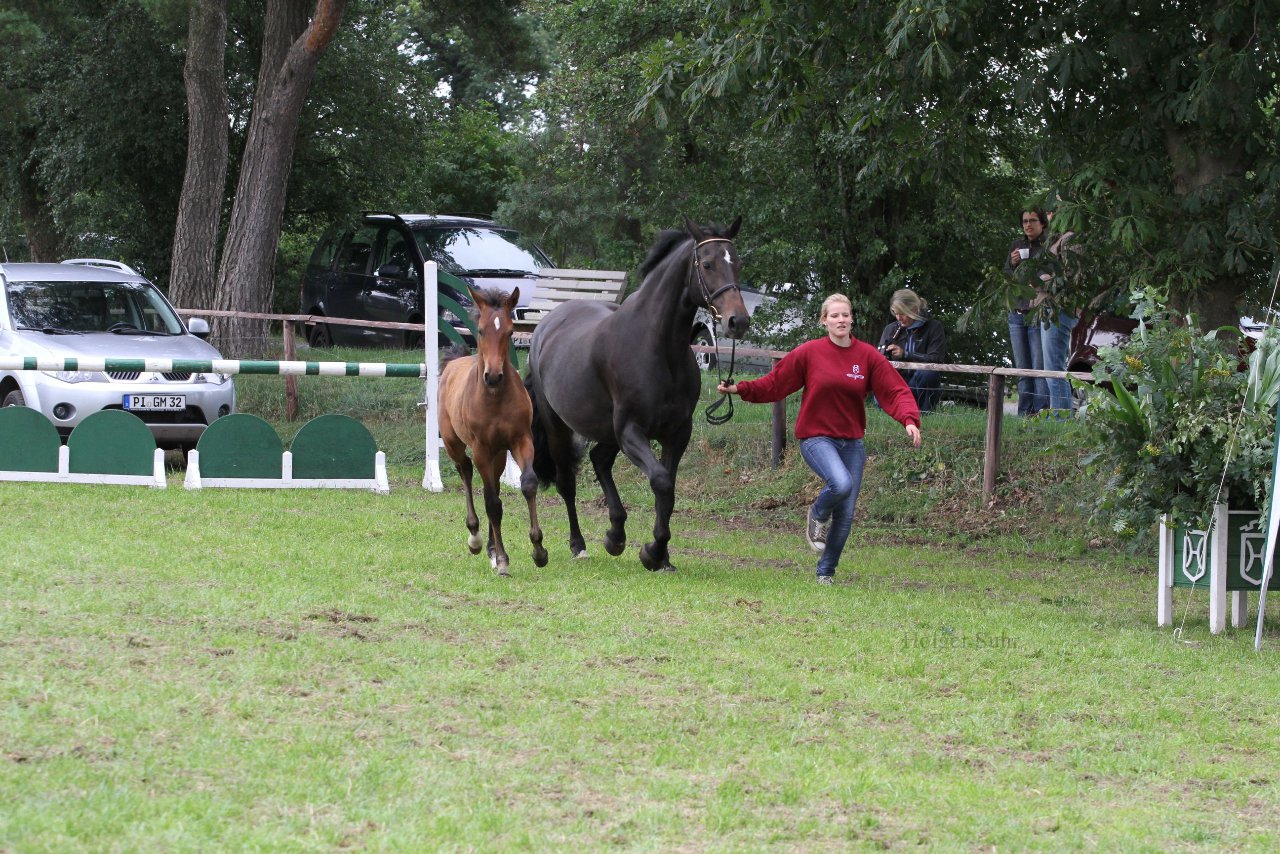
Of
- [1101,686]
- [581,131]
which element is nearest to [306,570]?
[1101,686]

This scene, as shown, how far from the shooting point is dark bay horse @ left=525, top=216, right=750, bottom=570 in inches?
362

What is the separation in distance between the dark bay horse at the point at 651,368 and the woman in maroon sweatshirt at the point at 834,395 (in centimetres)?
47

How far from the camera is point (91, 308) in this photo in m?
15.2

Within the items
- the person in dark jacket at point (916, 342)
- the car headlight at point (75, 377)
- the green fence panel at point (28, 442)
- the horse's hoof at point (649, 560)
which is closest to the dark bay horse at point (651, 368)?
the horse's hoof at point (649, 560)

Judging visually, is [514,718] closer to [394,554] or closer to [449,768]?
[449,768]

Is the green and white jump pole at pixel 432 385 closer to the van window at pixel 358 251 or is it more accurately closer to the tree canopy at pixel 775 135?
the tree canopy at pixel 775 135

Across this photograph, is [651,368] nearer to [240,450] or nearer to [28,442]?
[240,450]

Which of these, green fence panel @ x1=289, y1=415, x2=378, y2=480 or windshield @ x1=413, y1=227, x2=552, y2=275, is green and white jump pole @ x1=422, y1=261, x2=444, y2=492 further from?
windshield @ x1=413, y1=227, x2=552, y2=275

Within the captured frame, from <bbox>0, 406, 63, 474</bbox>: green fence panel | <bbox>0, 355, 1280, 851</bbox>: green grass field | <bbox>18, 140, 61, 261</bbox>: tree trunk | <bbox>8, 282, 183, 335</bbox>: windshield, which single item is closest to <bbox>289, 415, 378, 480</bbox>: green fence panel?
<bbox>0, 355, 1280, 851</bbox>: green grass field

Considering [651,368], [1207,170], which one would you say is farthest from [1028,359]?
[651,368]

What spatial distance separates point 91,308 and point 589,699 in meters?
11.1

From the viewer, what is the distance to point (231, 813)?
14.1ft

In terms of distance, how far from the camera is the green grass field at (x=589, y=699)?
4.43 m

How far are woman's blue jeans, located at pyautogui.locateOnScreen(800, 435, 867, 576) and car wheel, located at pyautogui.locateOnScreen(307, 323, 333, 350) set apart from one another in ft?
37.2
